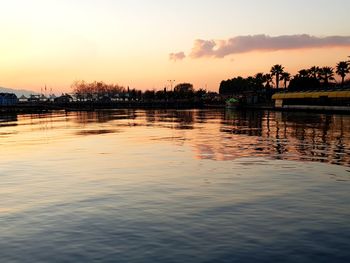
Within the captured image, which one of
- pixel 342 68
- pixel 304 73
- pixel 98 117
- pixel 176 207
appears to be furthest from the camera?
pixel 304 73

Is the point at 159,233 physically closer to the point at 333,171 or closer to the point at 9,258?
the point at 9,258

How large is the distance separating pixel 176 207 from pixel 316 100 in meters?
105

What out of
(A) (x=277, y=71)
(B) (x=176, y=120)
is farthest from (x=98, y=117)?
(A) (x=277, y=71)

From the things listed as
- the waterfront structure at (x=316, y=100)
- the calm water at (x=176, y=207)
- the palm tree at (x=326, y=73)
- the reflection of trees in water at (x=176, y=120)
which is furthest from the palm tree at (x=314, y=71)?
the calm water at (x=176, y=207)

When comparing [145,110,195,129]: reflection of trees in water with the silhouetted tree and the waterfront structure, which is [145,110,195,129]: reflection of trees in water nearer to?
the waterfront structure

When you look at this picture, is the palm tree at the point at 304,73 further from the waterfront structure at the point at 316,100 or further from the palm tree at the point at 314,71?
the waterfront structure at the point at 316,100

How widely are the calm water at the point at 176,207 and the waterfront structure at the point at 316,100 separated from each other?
72.6m

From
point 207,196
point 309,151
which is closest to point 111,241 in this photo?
point 207,196

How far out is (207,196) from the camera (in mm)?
19000

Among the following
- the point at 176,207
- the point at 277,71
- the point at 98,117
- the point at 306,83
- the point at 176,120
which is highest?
the point at 277,71

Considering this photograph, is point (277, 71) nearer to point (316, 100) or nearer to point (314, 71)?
point (314, 71)

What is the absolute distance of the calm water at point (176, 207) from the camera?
39.5 feet

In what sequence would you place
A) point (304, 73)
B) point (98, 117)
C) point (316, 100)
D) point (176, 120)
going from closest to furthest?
point (176, 120) → point (316, 100) → point (98, 117) → point (304, 73)

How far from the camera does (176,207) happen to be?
1702 centimetres
